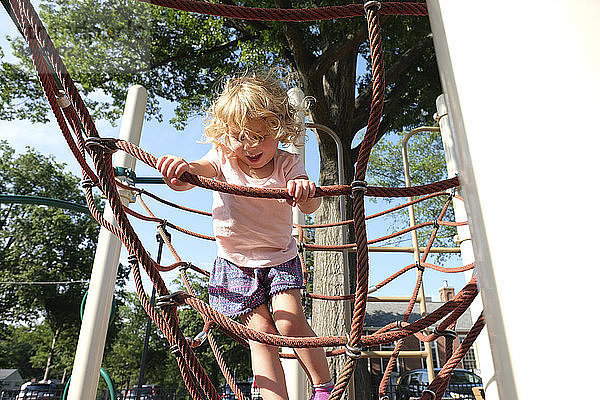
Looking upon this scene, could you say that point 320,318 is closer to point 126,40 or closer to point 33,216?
point 126,40

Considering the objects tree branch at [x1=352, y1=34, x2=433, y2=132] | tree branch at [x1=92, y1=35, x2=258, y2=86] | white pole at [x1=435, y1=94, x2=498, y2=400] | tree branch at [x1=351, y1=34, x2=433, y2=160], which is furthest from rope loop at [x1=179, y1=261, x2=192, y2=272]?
tree branch at [x1=92, y1=35, x2=258, y2=86]

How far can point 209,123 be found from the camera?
1464 mm

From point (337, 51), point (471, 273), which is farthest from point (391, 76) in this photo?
point (471, 273)

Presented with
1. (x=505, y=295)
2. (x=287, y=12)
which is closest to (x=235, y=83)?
(x=287, y=12)

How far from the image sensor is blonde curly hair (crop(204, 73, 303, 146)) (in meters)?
1.33

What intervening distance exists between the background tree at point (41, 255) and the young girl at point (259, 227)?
51.1 ft

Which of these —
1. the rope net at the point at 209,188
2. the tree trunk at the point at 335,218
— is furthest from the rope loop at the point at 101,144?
the tree trunk at the point at 335,218

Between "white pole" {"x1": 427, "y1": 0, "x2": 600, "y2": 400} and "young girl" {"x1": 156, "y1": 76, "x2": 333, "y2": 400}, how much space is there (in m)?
0.88

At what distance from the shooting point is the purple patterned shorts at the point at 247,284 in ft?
4.56

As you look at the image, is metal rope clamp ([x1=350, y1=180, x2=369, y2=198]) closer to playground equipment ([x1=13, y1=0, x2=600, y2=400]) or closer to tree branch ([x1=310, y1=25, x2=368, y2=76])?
playground equipment ([x1=13, y1=0, x2=600, y2=400])

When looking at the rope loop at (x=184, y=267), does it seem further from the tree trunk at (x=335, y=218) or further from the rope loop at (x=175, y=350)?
the tree trunk at (x=335, y=218)

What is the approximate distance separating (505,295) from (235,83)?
131cm

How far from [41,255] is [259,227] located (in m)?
17.1

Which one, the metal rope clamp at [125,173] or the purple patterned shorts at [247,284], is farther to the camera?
the metal rope clamp at [125,173]
